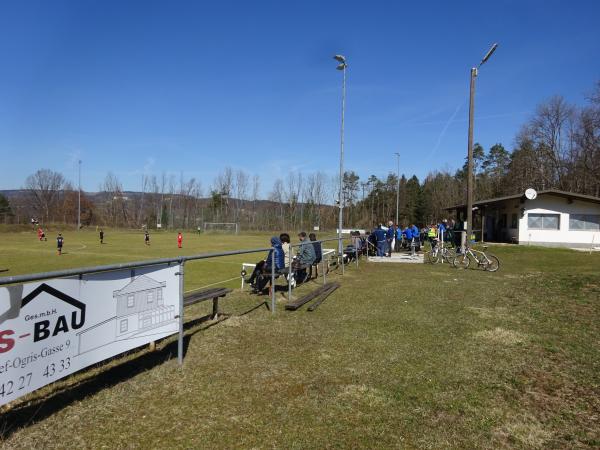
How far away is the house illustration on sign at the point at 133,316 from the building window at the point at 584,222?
30.9 meters

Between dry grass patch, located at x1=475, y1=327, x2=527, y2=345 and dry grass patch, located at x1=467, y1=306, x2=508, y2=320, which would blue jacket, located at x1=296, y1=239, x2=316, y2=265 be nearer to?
dry grass patch, located at x1=467, y1=306, x2=508, y2=320

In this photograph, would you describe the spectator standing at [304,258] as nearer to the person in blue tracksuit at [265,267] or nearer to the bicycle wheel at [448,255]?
the person in blue tracksuit at [265,267]

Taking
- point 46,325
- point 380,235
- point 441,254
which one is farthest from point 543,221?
point 46,325

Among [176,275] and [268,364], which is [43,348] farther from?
[268,364]

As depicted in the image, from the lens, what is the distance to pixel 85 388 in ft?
14.4

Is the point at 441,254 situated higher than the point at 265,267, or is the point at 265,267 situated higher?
the point at 265,267

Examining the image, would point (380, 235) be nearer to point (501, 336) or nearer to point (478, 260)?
point (478, 260)

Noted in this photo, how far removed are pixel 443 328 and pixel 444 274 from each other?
7587 millimetres

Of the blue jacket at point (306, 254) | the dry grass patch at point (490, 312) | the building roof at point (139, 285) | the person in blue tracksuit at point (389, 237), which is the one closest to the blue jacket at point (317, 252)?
the blue jacket at point (306, 254)

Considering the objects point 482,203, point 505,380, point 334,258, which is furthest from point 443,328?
point 482,203

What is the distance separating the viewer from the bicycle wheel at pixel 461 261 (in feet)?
52.8

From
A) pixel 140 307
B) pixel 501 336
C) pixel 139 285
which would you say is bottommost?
pixel 501 336

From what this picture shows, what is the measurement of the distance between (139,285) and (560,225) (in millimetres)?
31094

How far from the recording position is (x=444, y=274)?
556 inches
